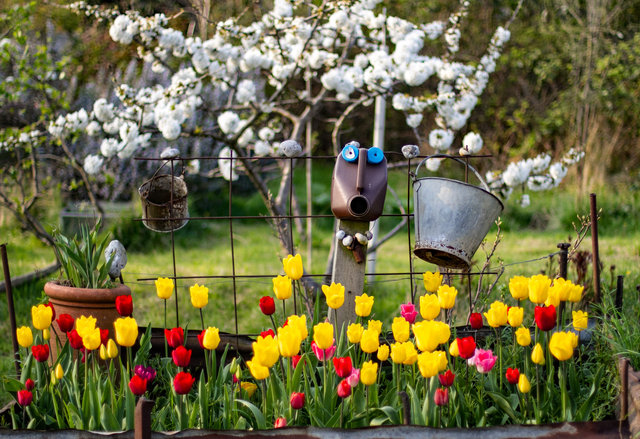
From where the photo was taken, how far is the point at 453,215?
2174mm

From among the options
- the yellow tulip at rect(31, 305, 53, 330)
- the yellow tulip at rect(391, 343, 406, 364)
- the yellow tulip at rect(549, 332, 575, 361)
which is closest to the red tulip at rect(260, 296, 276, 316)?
the yellow tulip at rect(391, 343, 406, 364)

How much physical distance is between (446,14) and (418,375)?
7.76 metres

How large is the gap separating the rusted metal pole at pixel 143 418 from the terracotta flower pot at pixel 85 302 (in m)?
0.82

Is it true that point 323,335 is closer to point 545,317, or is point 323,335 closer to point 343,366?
point 343,366

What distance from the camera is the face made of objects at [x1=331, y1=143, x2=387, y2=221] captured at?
2191mm

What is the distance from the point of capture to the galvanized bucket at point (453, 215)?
85.5 inches

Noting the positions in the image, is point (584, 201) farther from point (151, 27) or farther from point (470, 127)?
point (151, 27)

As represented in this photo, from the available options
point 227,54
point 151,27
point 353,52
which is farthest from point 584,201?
point 151,27

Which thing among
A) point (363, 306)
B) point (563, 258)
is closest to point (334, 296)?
point (363, 306)

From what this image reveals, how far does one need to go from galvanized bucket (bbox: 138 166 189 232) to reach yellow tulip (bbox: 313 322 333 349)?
3.54 ft

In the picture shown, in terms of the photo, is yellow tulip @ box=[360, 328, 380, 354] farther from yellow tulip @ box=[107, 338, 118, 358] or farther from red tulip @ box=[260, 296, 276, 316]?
yellow tulip @ box=[107, 338, 118, 358]

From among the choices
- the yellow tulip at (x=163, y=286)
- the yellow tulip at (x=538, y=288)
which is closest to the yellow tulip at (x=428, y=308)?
the yellow tulip at (x=538, y=288)

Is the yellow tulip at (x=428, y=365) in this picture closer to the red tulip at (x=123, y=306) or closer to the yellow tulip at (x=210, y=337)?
the yellow tulip at (x=210, y=337)

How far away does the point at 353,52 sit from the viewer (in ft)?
23.7
